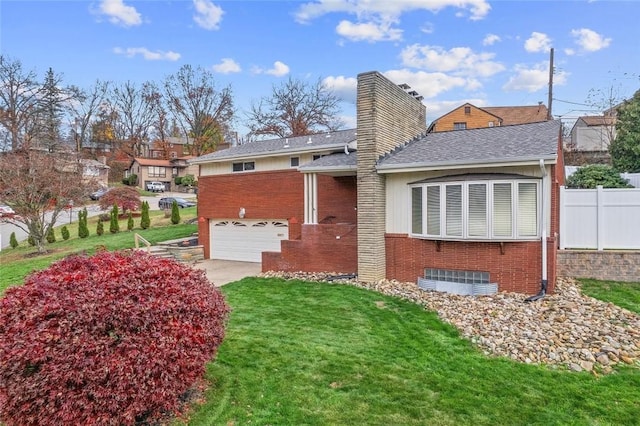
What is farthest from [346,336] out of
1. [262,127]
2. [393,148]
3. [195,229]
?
[262,127]

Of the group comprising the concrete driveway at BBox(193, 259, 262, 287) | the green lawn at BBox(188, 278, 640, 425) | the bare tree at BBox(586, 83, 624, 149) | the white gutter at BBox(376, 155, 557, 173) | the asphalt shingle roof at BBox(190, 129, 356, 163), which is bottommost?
the green lawn at BBox(188, 278, 640, 425)

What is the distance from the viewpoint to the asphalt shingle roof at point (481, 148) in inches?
338

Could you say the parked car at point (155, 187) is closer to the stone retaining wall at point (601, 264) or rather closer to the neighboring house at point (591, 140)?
the neighboring house at point (591, 140)

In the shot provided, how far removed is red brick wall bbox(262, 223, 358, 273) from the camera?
441 inches

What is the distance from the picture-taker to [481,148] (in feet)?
31.4

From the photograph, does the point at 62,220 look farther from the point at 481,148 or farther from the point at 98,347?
the point at 98,347

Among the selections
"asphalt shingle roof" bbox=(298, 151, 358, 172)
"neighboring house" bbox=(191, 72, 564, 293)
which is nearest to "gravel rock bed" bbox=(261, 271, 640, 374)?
"neighboring house" bbox=(191, 72, 564, 293)

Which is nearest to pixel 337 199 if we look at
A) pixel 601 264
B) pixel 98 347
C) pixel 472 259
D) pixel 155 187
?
pixel 472 259

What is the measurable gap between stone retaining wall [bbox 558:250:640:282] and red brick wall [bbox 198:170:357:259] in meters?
6.28

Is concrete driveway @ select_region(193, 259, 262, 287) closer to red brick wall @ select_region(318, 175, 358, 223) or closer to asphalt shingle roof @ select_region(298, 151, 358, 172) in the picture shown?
red brick wall @ select_region(318, 175, 358, 223)

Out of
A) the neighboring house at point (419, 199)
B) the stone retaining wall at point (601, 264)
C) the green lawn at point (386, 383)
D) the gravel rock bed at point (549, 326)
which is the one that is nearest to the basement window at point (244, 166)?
the neighboring house at point (419, 199)

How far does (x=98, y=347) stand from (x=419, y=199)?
805 centimetres

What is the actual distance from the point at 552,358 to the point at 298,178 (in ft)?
33.7

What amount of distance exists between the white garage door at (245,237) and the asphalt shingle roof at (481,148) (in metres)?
6.24
